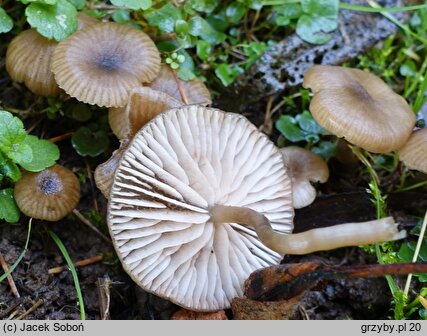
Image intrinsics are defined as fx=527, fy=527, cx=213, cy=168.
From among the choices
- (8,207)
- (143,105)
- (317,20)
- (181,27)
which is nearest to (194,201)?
(143,105)

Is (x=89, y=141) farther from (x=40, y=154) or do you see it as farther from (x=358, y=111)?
(x=358, y=111)

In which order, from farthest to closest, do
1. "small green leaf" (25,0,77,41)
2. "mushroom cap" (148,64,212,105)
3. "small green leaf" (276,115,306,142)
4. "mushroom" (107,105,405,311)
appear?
"small green leaf" (276,115,306,142)
"mushroom cap" (148,64,212,105)
"small green leaf" (25,0,77,41)
"mushroom" (107,105,405,311)

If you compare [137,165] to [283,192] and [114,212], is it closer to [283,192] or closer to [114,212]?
[114,212]

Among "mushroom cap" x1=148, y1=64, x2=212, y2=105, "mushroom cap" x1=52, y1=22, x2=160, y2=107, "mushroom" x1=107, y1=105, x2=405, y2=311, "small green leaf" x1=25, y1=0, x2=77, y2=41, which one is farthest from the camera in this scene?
"mushroom cap" x1=148, y1=64, x2=212, y2=105

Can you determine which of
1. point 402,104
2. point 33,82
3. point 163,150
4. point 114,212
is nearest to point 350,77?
point 402,104

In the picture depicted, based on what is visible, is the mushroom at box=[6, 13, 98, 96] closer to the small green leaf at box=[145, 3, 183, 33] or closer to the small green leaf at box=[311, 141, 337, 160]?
the small green leaf at box=[145, 3, 183, 33]

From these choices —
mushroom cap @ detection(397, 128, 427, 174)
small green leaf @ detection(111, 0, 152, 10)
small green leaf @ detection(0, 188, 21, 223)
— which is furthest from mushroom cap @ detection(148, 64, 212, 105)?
mushroom cap @ detection(397, 128, 427, 174)

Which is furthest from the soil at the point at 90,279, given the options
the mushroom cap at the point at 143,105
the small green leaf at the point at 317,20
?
the small green leaf at the point at 317,20
